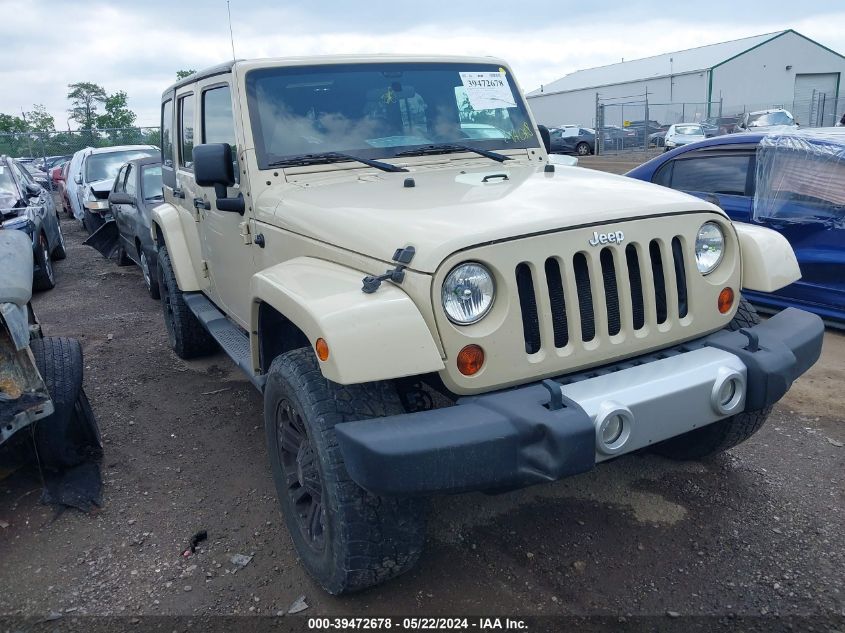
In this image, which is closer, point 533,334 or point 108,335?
point 533,334

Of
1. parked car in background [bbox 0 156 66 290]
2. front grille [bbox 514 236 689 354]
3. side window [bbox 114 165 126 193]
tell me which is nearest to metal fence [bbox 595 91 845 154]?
side window [bbox 114 165 126 193]

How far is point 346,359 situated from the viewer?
2193mm

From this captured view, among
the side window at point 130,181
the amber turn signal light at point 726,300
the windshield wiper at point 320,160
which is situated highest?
the windshield wiper at point 320,160

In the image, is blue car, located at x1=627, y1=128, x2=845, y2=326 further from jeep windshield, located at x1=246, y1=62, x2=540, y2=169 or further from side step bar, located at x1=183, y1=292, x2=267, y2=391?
side step bar, located at x1=183, y1=292, x2=267, y2=391

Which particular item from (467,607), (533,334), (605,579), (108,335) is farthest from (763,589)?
(108,335)

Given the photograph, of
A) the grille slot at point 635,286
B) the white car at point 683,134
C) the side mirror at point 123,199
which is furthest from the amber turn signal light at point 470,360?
the white car at point 683,134

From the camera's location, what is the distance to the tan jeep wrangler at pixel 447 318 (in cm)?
222

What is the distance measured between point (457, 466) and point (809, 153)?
4774mm

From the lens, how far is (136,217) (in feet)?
25.6

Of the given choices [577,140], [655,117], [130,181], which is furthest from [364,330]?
[655,117]

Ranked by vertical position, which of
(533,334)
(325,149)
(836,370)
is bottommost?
(836,370)

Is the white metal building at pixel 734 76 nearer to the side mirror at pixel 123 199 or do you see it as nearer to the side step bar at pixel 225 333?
the side mirror at pixel 123 199

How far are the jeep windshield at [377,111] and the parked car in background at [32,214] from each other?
5.42 meters

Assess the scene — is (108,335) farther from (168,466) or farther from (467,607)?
(467,607)
